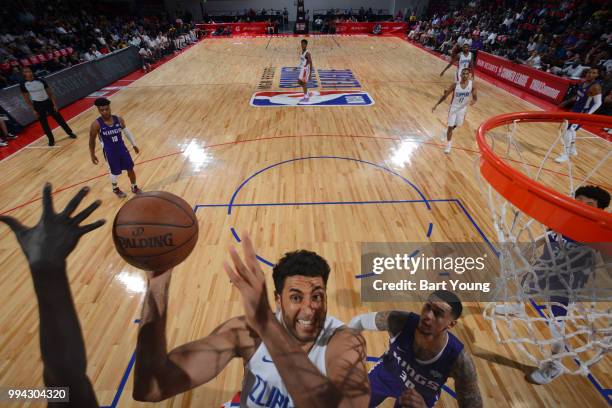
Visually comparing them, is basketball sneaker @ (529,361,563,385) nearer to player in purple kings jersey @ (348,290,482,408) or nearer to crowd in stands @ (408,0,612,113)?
player in purple kings jersey @ (348,290,482,408)

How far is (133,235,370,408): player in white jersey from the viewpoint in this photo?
3.97ft

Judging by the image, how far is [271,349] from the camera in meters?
1.19

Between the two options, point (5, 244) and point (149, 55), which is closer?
point (5, 244)

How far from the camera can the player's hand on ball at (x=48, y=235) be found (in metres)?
1.18

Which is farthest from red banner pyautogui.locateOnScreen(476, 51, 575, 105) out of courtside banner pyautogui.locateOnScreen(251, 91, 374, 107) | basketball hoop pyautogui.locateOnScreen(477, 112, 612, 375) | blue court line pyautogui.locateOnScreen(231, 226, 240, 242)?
blue court line pyautogui.locateOnScreen(231, 226, 240, 242)

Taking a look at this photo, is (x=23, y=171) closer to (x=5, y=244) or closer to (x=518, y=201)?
(x=5, y=244)

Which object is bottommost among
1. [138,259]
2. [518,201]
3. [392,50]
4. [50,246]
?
[392,50]

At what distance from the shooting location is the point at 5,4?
1530 cm

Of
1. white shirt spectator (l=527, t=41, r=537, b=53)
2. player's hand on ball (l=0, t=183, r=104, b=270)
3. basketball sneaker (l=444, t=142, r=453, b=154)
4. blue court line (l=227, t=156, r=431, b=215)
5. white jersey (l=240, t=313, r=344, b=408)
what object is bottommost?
blue court line (l=227, t=156, r=431, b=215)

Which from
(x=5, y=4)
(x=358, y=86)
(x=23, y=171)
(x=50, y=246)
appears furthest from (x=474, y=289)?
(x=5, y=4)

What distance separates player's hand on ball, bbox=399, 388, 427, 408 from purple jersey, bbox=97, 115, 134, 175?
15.4 ft

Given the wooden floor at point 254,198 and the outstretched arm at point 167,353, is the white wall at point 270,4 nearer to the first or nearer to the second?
the wooden floor at point 254,198

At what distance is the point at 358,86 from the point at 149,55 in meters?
9.80

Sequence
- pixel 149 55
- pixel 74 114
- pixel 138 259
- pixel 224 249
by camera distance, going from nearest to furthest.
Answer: pixel 138 259
pixel 224 249
pixel 74 114
pixel 149 55
